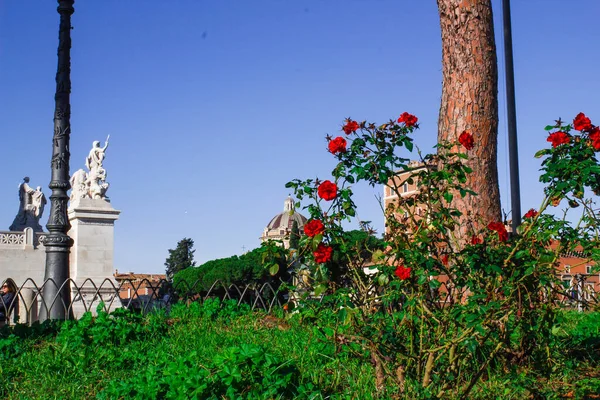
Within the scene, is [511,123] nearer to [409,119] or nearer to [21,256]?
[409,119]

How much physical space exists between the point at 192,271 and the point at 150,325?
177 feet

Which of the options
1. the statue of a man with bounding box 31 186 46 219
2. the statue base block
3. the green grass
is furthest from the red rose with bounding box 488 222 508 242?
the statue of a man with bounding box 31 186 46 219

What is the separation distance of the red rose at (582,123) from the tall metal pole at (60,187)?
614 centimetres

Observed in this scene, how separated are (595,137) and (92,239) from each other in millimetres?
17423

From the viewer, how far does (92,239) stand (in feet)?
67.6

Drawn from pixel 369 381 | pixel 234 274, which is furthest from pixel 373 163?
pixel 234 274

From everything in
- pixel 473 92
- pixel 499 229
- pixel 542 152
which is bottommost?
pixel 499 229

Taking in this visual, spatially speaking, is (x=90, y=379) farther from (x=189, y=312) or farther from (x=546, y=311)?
(x=546, y=311)

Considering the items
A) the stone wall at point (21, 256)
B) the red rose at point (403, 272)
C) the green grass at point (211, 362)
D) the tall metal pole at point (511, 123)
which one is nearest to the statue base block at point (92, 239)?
the stone wall at point (21, 256)

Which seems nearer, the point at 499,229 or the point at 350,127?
the point at 499,229

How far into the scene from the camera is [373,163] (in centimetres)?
479

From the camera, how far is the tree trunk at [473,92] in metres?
7.11

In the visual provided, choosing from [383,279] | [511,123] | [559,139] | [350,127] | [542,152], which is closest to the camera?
[383,279]

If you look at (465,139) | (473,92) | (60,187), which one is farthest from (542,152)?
(60,187)
